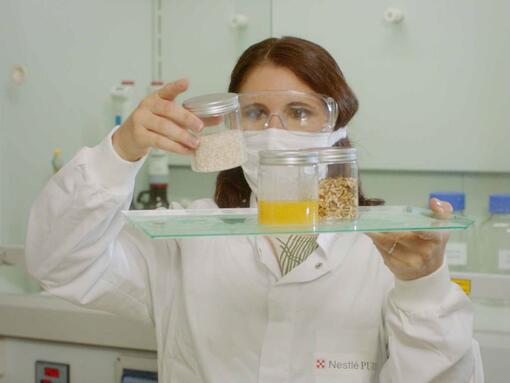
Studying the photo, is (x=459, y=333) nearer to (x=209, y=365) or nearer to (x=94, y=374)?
(x=209, y=365)

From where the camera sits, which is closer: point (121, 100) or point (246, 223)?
point (246, 223)

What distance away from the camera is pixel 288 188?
87 cm

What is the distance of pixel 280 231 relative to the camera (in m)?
0.79

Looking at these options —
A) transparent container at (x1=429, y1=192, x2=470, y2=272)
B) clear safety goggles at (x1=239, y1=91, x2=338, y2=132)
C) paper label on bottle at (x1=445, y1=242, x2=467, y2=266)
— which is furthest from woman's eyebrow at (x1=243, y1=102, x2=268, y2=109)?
paper label on bottle at (x1=445, y1=242, x2=467, y2=266)

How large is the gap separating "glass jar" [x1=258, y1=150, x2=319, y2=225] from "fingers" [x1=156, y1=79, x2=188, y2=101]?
0.14 metres

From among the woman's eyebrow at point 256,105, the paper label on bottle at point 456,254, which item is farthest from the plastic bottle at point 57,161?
the paper label on bottle at point 456,254

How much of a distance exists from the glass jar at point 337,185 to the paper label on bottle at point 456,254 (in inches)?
28.8

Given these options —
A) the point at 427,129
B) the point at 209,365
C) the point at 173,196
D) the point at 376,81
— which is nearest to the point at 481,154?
the point at 427,129

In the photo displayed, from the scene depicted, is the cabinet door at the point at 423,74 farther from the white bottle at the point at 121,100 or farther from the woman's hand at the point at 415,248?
the woman's hand at the point at 415,248

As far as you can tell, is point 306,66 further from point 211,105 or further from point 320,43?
point 320,43

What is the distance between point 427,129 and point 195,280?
0.97m

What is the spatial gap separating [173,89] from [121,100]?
1.12 metres

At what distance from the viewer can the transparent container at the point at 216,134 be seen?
35.6 inches

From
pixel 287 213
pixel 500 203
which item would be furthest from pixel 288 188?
pixel 500 203
